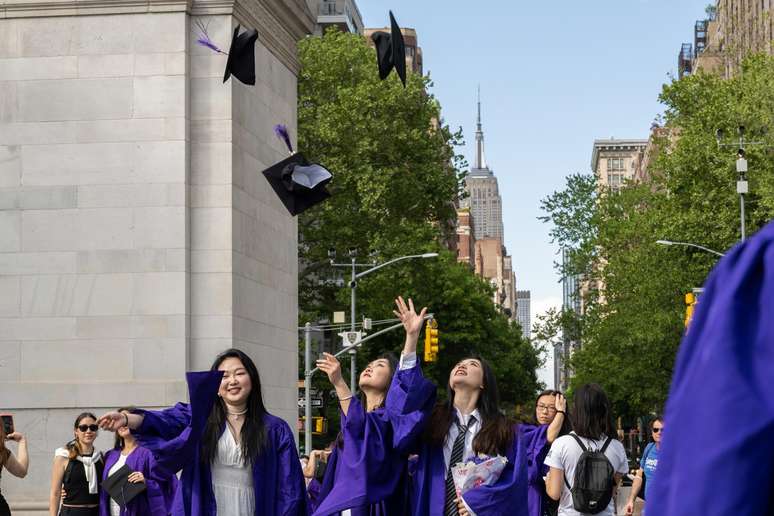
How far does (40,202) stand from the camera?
1939cm

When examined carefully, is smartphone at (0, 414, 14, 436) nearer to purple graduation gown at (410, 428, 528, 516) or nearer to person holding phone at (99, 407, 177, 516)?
person holding phone at (99, 407, 177, 516)

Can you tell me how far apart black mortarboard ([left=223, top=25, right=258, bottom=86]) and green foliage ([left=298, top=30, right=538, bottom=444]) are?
28485mm

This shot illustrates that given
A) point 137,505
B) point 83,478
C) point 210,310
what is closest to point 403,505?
point 137,505

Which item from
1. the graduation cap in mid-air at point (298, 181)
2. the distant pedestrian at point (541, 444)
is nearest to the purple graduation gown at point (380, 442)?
the distant pedestrian at point (541, 444)

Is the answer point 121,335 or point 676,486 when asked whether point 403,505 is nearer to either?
point 676,486

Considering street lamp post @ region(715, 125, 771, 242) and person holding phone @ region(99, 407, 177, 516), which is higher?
street lamp post @ region(715, 125, 771, 242)

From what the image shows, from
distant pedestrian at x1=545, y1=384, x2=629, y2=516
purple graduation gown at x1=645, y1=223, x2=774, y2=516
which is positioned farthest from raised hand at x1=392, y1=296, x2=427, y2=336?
purple graduation gown at x1=645, y1=223, x2=774, y2=516

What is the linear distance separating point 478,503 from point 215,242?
11312 millimetres

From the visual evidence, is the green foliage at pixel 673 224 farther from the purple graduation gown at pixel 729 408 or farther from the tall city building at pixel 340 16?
the purple graduation gown at pixel 729 408

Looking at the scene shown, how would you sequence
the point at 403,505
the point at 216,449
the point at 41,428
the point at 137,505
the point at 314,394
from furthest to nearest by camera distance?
the point at 314,394
the point at 41,428
the point at 137,505
the point at 403,505
the point at 216,449

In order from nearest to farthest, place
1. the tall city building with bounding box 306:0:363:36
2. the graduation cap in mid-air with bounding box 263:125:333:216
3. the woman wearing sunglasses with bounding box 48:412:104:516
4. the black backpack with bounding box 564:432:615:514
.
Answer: the black backpack with bounding box 564:432:615:514, the woman wearing sunglasses with bounding box 48:412:104:516, the graduation cap in mid-air with bounding box 263:125:333:216, the tall city building with bounding box 306:0:363:36

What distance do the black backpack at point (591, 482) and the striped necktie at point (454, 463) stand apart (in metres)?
1.64

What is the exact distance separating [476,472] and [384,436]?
24.1 inches

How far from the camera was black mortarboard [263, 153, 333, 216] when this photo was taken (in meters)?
17.4
